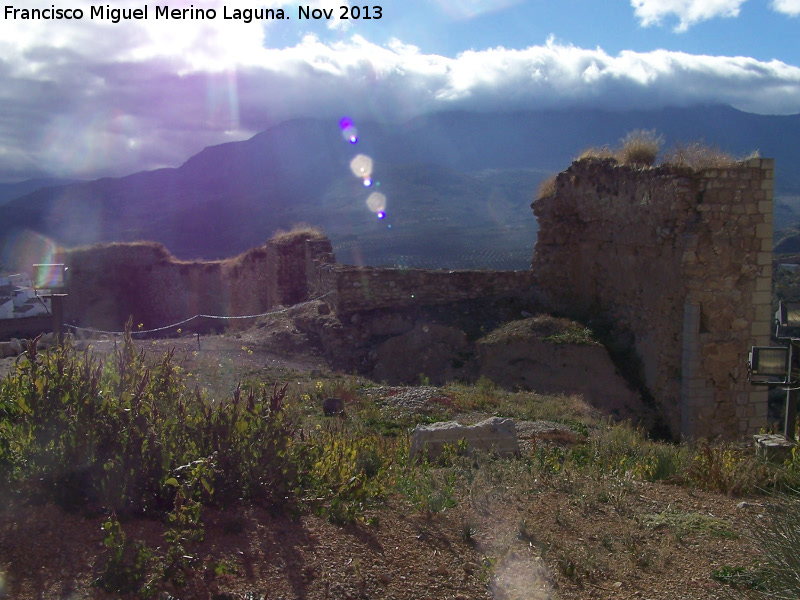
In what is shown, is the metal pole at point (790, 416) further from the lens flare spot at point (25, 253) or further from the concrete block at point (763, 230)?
the lens flare spot at point (25, 253)

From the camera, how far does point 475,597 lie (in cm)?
378

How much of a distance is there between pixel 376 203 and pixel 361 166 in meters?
12.8

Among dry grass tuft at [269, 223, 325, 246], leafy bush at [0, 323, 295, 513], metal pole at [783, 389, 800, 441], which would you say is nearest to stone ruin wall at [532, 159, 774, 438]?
metal pole at [783, 389, 800, 441]

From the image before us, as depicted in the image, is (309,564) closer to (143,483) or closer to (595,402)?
(143,483)

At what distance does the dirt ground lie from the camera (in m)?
3.44

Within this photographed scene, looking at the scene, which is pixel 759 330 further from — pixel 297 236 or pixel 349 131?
pixel 349 131

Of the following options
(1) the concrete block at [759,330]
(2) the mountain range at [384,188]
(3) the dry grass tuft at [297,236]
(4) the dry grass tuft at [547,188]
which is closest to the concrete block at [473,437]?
(1) the concrete block at [759,330]

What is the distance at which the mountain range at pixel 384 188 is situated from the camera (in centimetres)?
5209

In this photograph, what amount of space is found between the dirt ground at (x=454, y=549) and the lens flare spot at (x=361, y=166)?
6638cm

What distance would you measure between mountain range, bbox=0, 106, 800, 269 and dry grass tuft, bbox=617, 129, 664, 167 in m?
25.4

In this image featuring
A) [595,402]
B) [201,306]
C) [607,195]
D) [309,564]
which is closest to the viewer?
[309,564]

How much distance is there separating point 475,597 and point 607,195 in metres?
11.0

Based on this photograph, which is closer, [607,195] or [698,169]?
[698,169]

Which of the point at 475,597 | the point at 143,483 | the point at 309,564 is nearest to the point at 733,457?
the point at 475,597
